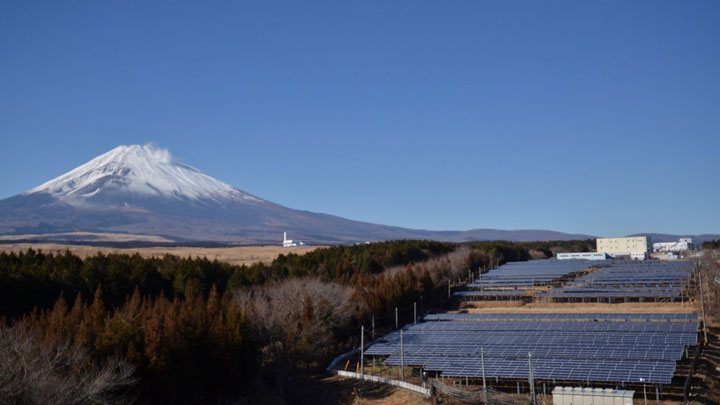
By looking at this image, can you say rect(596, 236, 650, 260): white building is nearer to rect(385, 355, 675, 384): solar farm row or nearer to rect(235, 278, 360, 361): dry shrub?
rect(235, 278, 360, 361): dry shrub

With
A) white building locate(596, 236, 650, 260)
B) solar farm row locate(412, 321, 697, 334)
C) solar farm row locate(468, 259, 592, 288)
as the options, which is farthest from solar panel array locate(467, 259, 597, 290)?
white building locate(596, 236, 650, 260)

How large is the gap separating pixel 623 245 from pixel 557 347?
98.1m

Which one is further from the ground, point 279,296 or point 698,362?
point 279,296

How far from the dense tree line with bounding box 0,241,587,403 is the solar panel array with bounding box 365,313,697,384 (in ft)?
13.4

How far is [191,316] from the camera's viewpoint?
2820 cm

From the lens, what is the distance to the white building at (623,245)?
118 meters

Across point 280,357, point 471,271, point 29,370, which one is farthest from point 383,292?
point 471,271

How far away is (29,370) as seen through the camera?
1706 centimetres

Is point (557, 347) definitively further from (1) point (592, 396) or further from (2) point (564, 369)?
(1) point (592, 396)

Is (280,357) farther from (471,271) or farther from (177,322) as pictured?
(471,271)

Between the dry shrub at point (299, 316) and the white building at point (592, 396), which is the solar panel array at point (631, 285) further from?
the white building at point (592, 396)

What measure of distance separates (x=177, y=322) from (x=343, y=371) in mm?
9822

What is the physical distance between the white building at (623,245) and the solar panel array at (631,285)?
146 feet

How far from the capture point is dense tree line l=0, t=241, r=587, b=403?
76.7ft
